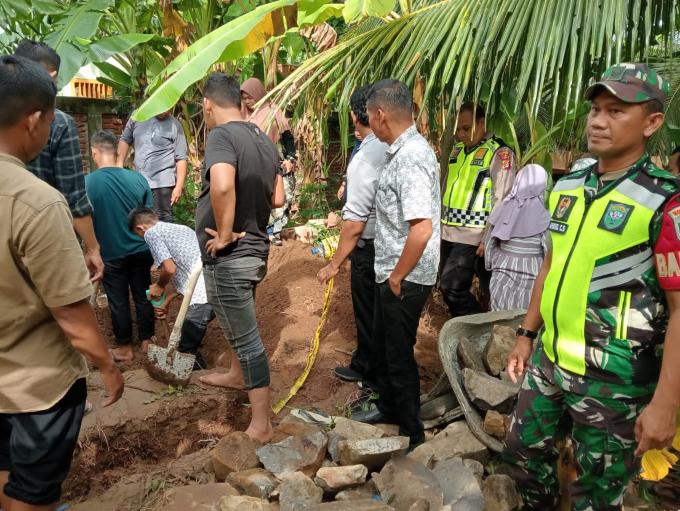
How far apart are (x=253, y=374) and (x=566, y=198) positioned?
1.90 metres

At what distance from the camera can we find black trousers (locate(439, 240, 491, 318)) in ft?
14.4

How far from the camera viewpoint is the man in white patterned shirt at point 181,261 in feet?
13.1

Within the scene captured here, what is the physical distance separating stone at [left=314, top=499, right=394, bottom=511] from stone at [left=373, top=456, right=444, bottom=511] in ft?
0.49

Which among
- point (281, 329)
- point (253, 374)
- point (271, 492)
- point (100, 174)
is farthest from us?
point (281, 329)

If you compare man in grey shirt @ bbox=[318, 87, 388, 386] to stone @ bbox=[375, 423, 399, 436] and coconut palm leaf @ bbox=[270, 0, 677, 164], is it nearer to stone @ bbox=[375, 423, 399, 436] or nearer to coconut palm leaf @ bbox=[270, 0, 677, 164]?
coconut palm leaf @ bbox=[270, 0, 677, 164]

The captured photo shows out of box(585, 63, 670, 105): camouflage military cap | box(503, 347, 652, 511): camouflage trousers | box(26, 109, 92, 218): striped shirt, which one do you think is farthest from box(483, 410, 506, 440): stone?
box(26, 109, 92, 218): striped shirt

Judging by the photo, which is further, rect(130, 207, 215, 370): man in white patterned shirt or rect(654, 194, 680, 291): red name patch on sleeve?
rect(130, 207, 215, 370): man in white patterned shirt

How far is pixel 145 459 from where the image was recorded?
3396 millimetres

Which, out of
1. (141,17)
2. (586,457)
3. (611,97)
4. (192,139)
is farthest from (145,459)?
(141,17)

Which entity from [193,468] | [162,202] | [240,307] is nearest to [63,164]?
[240,307]

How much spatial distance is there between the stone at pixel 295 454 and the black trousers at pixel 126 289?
205 cm

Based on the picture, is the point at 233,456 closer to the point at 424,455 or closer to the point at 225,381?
the point at 225,381

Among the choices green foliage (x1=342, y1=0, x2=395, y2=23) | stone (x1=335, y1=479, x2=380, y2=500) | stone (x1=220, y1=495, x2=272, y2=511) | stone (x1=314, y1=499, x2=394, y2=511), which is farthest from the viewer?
green foliage (x1=342, y1=0, x2=395, y2=23)

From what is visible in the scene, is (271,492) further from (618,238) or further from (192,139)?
(192,139)
